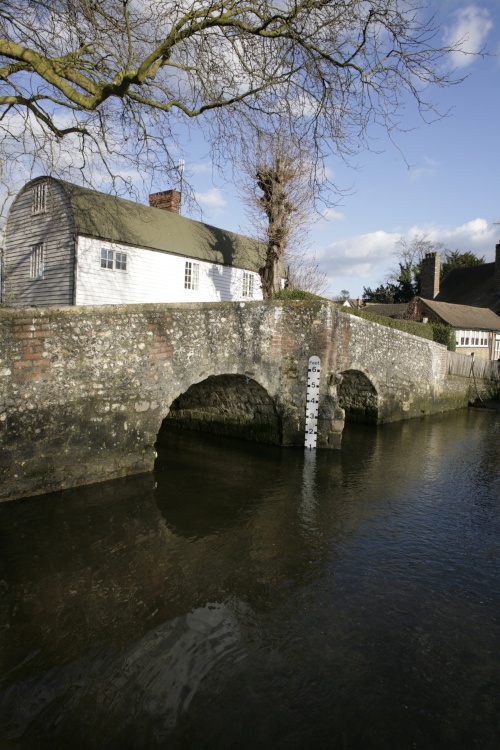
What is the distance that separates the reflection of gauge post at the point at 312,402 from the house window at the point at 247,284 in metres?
14.0

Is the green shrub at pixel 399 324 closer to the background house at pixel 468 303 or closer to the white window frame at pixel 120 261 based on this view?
the white window frame at pixel 120 261

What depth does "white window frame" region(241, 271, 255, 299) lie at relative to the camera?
24516 millimetres

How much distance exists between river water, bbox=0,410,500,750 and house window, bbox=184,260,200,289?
14.4 metres

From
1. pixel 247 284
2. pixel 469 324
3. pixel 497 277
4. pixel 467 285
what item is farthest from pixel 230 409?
pixel 467 285

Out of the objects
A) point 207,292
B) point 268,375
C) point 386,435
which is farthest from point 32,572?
point 207,292

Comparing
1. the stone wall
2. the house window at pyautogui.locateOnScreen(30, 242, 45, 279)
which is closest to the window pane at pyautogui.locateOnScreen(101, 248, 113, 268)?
the house window at pyautogui.locateOnScreen(30, 242, 45, 279)

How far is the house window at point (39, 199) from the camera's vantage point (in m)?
18.1

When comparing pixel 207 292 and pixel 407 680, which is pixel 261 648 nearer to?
pixel 407 680

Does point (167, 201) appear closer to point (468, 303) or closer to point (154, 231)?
point (154, 231)

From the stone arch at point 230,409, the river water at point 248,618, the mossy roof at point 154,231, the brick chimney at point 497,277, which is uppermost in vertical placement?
the brick chimney at point 497,277

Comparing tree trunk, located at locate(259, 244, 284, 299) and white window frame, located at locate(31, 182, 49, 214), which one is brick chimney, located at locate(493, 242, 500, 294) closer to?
tree trunk, located at locate(259, 244, 284, 299)

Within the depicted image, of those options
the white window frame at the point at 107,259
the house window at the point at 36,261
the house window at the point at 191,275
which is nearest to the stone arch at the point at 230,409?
the white window frame at the point at 107,259

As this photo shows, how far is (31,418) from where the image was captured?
6.88m

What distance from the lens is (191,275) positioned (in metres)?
21.8
